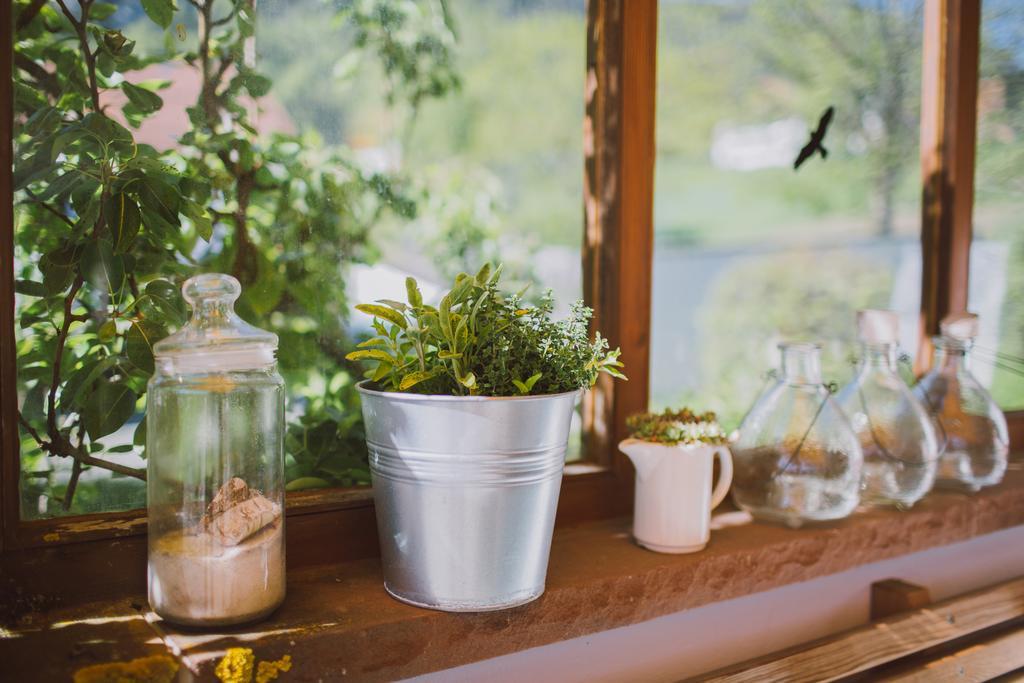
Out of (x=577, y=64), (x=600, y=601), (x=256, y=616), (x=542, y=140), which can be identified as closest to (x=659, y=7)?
(x=577, y=64)

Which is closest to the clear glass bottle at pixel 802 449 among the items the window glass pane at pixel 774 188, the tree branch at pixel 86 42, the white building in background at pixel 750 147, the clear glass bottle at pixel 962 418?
the clear glass bottle at pixel 962 418

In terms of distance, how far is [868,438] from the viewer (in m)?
1.20

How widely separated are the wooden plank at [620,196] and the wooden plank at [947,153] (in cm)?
62

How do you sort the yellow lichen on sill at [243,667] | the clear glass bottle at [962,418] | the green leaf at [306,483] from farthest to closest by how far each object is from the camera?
the clear glass bottle at [962,418] < the green leaf at [306,483] < the yellow lichen on sill at [243,667]

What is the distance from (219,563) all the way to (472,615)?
0.76 ft

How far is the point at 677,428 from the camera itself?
38.3 inches

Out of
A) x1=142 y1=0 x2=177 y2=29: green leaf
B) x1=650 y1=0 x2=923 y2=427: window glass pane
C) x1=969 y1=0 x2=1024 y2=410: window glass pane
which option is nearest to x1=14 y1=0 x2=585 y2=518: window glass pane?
x1=142 y1=0 x2=177 y2=29: green leaf

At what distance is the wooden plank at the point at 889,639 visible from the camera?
100cm

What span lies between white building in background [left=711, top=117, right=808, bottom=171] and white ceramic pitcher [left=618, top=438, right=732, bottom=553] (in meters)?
4.13

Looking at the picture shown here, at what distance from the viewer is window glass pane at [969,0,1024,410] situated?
155 cm

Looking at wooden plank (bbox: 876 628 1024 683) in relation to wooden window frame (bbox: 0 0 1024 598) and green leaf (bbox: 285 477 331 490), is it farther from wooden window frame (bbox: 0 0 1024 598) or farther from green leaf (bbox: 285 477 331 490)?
green leaf (bbox: 285 477 331 490)

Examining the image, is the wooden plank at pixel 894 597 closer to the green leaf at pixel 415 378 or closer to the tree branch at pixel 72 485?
the green leaf at pixel 415 378

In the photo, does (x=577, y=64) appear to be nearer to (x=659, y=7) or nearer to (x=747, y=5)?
(x=659, y=7)

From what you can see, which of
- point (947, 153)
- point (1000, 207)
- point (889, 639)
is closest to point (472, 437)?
point (889, 639)
